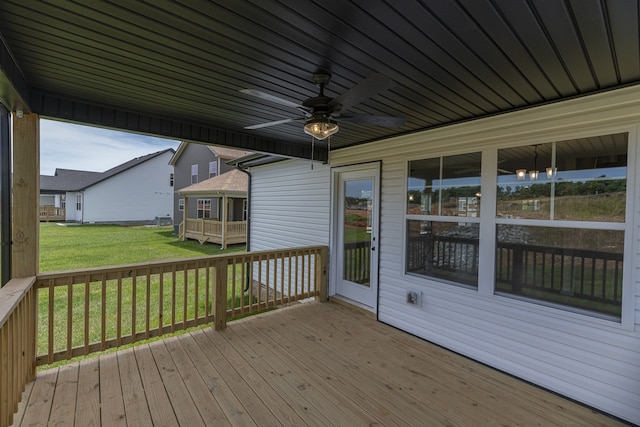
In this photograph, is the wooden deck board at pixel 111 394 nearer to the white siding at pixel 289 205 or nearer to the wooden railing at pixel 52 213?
the white siding at pixel 289 205

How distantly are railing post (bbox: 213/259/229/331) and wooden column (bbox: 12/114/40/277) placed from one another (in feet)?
5.54

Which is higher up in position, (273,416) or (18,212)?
(18,212)

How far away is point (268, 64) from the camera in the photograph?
6.51 ft

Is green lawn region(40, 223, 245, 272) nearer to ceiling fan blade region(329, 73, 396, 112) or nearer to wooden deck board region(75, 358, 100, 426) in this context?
wooden deck board region(75, 358, 100, 426)

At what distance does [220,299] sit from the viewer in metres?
3.63

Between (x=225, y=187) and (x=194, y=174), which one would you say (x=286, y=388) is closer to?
(x=225, y=187)

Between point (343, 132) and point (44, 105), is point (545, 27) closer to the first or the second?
point (343, 132)

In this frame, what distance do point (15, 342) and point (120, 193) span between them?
2117 centimetres

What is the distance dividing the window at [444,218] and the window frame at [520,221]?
0.24 feet

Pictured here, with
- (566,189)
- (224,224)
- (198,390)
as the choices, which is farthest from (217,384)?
(224,224)

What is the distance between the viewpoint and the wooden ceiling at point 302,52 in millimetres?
1428

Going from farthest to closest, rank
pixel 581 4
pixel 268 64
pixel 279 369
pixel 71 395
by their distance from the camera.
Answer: pixel 279 369
pixel 71 395
pixel 268 64
pixel 581 4

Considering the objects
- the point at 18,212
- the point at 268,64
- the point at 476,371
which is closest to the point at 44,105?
the point at 18,212

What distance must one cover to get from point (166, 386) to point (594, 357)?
3.58 meters
